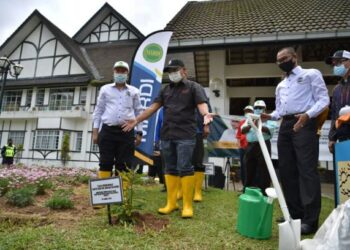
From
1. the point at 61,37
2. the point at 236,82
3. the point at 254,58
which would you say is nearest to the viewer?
the point at 254,58

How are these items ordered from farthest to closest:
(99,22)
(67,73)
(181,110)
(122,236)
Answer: (99,22) < (67,73) < (181,110) < (122,236)

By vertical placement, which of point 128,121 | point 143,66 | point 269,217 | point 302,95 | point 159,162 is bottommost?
point 269,217

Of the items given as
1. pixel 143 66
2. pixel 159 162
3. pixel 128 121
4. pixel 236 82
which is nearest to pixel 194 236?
pixel 128 121

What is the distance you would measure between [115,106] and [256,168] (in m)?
2.49

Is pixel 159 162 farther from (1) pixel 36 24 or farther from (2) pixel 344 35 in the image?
(1) pixel 36 24

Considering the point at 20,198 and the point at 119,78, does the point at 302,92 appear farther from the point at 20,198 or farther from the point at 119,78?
the point at 20,198

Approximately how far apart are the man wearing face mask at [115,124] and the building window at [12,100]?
23.6 metres

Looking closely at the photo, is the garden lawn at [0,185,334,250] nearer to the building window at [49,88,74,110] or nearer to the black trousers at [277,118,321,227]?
the black trousers at [277,118,321,227]

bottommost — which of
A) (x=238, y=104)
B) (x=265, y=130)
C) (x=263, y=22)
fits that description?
(x=265, y=130)

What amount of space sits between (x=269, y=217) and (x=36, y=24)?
26.6 metres

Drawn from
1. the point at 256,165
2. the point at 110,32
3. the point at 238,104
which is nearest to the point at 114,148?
the point at 256,165

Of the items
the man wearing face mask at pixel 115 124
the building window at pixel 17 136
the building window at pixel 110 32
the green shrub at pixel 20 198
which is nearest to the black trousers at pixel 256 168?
the man wearing face mask at pixel 115 124

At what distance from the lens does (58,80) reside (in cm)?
2281

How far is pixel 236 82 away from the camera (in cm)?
1074
